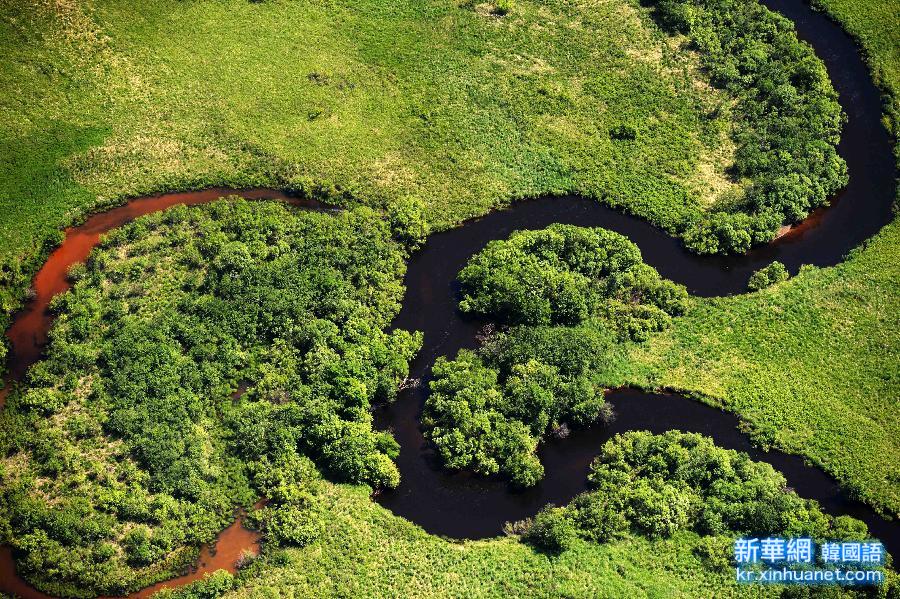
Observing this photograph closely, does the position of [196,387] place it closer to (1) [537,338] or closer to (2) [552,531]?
(1) [537,338]

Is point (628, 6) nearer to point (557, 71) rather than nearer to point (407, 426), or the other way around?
point (557, 71)

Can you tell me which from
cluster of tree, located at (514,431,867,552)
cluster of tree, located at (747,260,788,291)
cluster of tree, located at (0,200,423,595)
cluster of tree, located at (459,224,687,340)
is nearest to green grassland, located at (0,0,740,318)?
cluster of tree, located at (459,224,687,340)

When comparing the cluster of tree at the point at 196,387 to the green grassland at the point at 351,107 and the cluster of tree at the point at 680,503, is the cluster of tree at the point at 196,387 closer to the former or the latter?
the green grassland at the point at 351,107

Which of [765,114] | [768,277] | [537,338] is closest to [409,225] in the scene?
[537,338]

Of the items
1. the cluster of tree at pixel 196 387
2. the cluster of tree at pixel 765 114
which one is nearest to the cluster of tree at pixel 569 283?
the cluster of tree at pixel 765 114

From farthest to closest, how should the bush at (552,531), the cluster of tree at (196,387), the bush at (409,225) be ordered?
the bush at (409,225) → the cluster of tree at (196,387) → the bush at (552,531)

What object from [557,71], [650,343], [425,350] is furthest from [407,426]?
[557,71]
